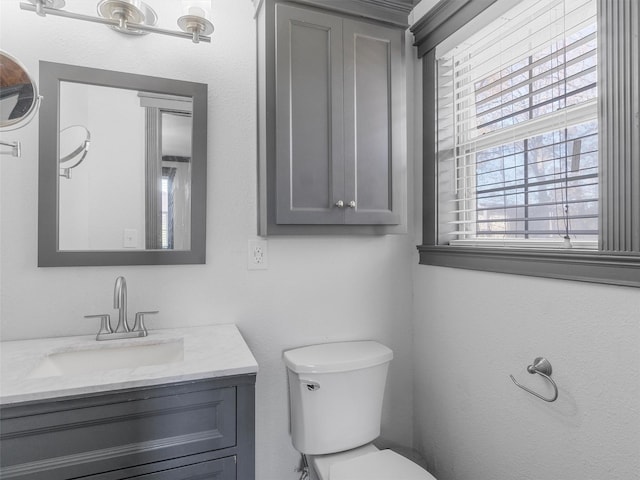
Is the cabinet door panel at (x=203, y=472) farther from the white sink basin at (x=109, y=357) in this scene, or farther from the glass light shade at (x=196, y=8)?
the glass light shade at (x=196, y=8)

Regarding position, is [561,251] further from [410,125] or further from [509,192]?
[410,125]

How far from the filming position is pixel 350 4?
1.48 meters

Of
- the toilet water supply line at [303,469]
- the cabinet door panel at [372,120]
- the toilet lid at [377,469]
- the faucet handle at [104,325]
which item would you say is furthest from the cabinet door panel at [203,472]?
the cabinet door panel at [372,120]

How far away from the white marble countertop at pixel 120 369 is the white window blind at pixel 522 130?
1.06m

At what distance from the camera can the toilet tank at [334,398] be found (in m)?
1.40

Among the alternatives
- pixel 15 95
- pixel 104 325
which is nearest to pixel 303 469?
pixel 104 325

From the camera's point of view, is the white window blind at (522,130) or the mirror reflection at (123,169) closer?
the white window blind at (522,130)

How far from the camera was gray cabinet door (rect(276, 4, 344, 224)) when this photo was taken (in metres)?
1.39

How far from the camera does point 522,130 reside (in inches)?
51.6

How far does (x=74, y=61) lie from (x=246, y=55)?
627mm

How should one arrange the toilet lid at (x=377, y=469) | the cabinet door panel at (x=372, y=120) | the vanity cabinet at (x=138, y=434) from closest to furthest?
the vanity cabinet at (x=138, y=434)
the toilet lid at (x=377, y=469)
the cabinet door panel at (x=372, y=120)

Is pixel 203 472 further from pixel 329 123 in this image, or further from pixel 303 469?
pixel 329 123

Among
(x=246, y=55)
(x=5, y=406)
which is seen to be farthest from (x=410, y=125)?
(x=5, y=406)

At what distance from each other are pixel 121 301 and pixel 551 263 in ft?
4.66
